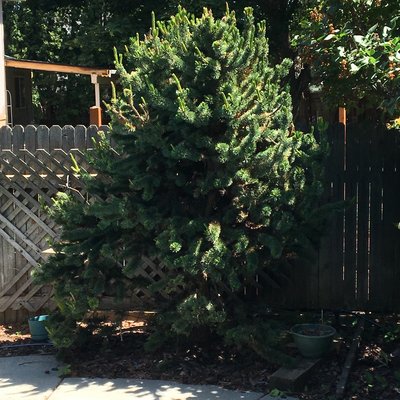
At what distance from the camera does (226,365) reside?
525cm

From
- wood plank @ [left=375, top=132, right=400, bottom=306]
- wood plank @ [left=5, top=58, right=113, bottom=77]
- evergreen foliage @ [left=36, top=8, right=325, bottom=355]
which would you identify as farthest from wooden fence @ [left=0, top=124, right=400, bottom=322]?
wood plank @ [left=5, top=58, right=113, bottom=77]

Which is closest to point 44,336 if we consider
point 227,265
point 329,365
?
point 227,265

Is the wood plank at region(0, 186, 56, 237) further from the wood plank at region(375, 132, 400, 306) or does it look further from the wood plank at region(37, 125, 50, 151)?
the wood plank at region(375, 132, 400, 306)

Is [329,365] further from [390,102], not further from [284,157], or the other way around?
[390,102]

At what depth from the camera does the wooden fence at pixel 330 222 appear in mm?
6172

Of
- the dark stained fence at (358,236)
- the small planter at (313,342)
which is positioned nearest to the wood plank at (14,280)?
the dark stained fence at (358,236)

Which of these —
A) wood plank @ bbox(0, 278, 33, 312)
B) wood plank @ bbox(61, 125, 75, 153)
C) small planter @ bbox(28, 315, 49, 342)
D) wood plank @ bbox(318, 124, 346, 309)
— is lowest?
small planter @ bbox(28, 315, 49, 342)

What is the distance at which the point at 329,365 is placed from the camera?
17.1 ft

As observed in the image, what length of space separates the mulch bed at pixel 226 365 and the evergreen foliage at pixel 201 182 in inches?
9.1

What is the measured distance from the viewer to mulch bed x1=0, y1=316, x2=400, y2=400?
4.80m

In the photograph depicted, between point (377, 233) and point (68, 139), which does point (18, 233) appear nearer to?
point (68, 139)

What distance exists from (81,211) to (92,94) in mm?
17974

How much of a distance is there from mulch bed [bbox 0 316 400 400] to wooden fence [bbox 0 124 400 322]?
0.59 meters

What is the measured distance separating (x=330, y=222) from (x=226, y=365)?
1778 mm
